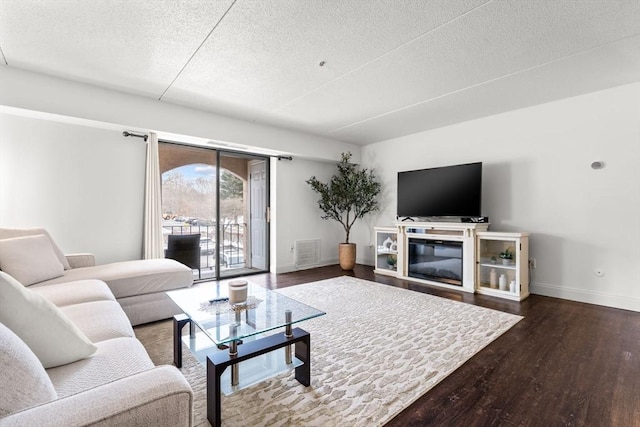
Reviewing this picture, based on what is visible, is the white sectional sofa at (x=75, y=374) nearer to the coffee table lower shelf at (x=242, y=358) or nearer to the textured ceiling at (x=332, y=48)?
the coffee table lower shelf at (x=242, y=358)

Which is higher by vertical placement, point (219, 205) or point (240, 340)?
point (219, 205)

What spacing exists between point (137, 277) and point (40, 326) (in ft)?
5.68

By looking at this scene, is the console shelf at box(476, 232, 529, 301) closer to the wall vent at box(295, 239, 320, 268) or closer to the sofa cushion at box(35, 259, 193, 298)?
the wall vent at box(295, 239, 320, 268)

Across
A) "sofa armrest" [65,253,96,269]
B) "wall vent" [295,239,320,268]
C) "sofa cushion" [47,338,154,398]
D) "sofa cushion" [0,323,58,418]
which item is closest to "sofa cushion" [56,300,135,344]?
"sofa cushion" [47,338,154,398]

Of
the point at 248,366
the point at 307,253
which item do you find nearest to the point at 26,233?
the point at 248,366

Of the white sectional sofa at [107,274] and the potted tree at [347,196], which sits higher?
the potted tree at [347,196]

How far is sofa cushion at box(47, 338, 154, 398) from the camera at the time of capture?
106cm

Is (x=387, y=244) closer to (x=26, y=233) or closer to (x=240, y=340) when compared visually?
(x=240, y=340)

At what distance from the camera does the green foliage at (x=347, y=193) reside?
5574 millimetres

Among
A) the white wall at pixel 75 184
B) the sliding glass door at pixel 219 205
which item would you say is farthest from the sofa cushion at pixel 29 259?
the sliding glass door at pixel 219 205

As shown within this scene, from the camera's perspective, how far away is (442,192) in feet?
14.6

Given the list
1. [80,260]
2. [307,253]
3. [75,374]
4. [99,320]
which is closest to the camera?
[75,374]

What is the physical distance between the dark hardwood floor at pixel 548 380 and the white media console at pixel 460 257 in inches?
31.3

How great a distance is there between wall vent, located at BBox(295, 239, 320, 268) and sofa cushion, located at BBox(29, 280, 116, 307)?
3.41m
